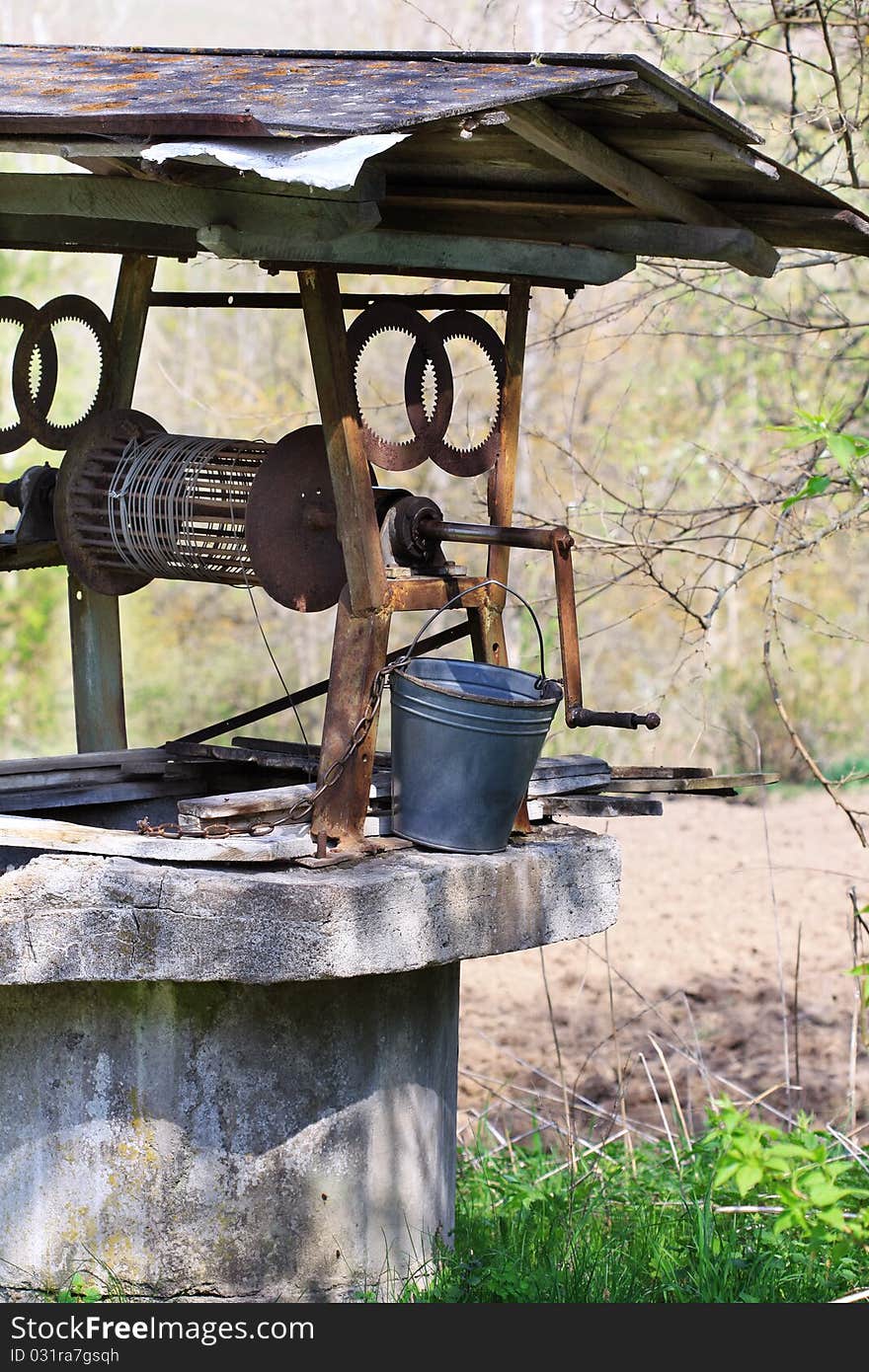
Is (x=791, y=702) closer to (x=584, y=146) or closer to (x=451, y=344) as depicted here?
(x=451, y=344)

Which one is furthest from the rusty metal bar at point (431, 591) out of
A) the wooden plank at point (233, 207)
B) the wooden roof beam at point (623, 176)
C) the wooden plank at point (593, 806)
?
the wooden roof beam at point (623, 176)

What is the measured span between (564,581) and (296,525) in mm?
718

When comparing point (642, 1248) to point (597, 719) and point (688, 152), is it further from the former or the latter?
point (688, 152)

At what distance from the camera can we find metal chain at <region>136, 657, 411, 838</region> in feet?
12.7

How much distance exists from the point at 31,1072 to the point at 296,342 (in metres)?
12.6

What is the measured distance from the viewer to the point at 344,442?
3.92 meters

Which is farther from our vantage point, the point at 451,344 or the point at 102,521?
the point at 451,344

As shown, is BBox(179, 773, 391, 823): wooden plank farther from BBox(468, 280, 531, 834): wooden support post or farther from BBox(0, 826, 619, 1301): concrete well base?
BBox(468, 280, 531, 834): wooden support post

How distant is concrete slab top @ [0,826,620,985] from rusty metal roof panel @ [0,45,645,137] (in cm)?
162

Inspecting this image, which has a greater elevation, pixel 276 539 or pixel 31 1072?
pixel 276 539

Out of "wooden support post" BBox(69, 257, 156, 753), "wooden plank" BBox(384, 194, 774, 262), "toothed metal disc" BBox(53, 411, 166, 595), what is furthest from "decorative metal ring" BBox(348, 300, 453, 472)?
"wooden support post" BBox(69, 257, 156, 753)

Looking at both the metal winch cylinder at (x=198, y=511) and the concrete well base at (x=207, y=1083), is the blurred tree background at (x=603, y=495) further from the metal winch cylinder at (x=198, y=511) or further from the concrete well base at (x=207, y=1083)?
the concrete well base at (x=207, y=1083)

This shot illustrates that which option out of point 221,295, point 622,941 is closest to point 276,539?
point 221,295

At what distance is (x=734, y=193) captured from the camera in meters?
4.40
